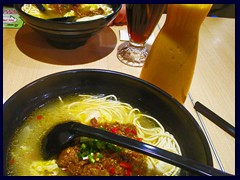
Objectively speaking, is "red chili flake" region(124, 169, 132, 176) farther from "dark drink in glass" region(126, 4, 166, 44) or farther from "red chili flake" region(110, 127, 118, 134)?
"dark drink in glass" region(126, 4, 166, 44)

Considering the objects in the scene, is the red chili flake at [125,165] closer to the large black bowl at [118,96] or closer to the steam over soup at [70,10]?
the large black bowl at [118,96]

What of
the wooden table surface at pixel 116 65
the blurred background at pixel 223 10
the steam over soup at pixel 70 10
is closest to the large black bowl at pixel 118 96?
the wooden table surface at pixel 116 65

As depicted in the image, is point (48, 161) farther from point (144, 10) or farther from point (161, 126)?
point (144, 10)

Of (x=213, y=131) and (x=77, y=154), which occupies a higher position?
(x=77, y=154)

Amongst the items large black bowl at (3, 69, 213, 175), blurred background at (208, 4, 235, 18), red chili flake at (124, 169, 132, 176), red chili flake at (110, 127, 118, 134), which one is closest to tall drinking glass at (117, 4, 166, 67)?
large black bowl at (3, 69, 213, 175)

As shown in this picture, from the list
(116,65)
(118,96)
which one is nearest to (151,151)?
(118,96)
